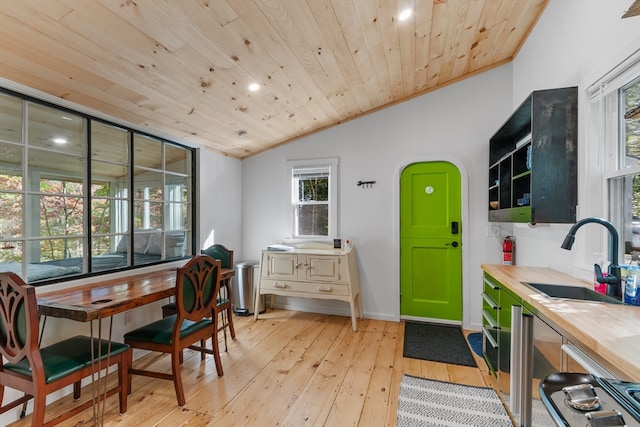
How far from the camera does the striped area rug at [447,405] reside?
1871mm

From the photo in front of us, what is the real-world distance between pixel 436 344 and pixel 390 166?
2.12m

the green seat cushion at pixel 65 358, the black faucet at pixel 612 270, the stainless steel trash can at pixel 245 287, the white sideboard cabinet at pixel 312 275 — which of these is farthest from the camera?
the stainless steel trash can at pixel 245 287

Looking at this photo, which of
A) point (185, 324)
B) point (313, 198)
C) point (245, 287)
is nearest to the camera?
point (185, 324)

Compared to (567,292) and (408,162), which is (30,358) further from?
(408,162)

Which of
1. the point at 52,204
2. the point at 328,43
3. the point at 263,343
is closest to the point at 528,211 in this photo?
the point at 328,43

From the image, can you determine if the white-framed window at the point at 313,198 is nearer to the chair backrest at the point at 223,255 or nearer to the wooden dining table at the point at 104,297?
the chair backrest at the point at 223,255

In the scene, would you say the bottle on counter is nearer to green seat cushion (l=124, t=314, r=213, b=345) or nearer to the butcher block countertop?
the butcher block countertop

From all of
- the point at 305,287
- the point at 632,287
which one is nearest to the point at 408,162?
the point at 305,287

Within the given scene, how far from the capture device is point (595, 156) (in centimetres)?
178

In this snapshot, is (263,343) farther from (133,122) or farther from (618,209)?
(618,209)

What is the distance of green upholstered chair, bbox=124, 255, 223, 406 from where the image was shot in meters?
2.07

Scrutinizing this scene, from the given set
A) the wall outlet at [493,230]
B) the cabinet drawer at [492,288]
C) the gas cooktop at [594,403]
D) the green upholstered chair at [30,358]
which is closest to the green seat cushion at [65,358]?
the green upholstered chair at [30,358]

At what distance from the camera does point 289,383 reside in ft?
7.63

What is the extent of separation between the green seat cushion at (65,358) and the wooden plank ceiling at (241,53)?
1.81 meters
